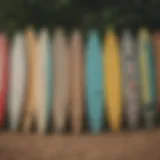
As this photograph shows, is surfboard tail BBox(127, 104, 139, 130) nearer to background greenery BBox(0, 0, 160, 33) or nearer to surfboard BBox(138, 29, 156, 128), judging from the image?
surfboard BBox(138, 29, 156, 128)

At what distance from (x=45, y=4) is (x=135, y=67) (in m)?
0.23

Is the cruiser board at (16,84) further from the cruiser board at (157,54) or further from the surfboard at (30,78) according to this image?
the cruiser board at (157,54)

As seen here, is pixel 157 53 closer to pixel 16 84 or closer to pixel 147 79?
pixel 147 79

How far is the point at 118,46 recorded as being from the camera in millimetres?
836

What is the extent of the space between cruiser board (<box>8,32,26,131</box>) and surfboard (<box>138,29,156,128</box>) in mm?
242

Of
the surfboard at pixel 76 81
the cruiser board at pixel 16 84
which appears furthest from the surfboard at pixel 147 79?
the cruiser board at pixel 16 84

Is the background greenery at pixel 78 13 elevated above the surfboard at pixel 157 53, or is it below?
above

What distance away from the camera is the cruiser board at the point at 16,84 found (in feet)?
2.67

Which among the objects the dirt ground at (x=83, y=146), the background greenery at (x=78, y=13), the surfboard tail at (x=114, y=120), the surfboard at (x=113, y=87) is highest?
the background greenery at (x=78, y=13)

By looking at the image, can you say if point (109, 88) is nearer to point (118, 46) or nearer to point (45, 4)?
point (118, 46)

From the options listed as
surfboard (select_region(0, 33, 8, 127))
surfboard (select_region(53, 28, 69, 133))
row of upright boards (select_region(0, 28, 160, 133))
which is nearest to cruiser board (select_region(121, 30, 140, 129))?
row of upright boards (select_region(0, 28, 160, 133))

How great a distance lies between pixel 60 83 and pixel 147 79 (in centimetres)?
18

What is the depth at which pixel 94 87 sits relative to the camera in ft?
2.66

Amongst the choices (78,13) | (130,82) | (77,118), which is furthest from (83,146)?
(78,13)
